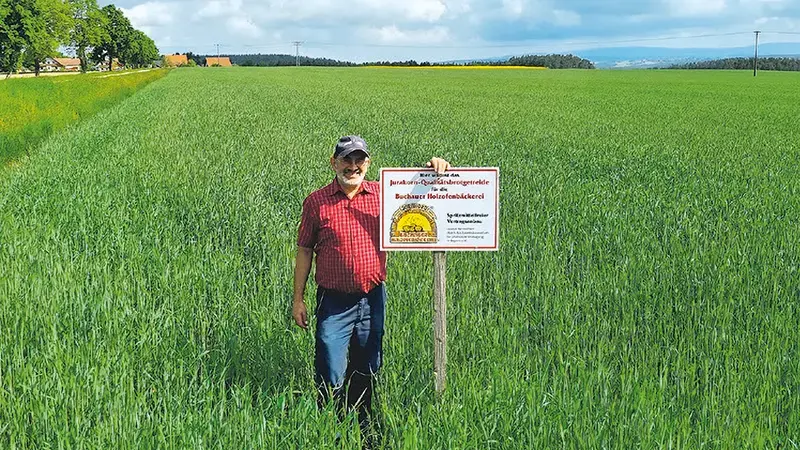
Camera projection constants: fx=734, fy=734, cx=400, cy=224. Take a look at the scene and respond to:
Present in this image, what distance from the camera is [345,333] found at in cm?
351

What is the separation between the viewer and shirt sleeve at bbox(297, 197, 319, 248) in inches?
136

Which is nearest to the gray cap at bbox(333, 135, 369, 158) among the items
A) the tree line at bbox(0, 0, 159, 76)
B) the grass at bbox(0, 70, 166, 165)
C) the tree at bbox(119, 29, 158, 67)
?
the grass at bbox(0, 70, 166, 165)

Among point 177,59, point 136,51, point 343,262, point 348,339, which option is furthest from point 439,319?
point 177,59

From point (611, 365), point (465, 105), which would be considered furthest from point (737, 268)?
point (465, 105)

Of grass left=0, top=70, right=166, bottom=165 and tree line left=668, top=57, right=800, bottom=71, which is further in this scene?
tree line left=668, top=57, right=800, bottom=71

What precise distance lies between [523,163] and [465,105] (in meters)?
15.0

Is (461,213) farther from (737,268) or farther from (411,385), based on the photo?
(737,268)

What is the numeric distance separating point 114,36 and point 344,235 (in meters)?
105

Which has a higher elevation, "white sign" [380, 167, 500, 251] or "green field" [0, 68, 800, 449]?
"white sign" [380, 167, 500, 251]

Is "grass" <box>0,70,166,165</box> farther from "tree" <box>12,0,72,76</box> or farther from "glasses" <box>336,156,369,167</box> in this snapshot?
"tree" <box>12,0,72,76</box>

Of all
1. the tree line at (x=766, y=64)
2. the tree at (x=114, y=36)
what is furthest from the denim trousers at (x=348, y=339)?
the tree line at (x=766, y=64)

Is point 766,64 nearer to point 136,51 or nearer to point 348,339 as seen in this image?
point 136,51

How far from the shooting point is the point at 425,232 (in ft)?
11.1

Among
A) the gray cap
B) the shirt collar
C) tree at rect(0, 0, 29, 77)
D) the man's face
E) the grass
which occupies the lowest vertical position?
the shirt collar
